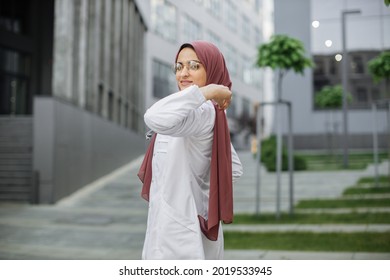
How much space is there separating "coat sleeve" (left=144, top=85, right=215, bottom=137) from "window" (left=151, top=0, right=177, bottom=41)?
8.58ft

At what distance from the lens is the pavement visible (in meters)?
4.90

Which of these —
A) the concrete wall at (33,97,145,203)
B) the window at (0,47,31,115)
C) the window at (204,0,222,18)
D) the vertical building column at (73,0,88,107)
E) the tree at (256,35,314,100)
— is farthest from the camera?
the window at (0,47,31,115)

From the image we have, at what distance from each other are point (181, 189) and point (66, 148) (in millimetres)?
7926

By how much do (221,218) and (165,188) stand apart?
236 millimetres

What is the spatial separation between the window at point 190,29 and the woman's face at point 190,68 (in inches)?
84.8

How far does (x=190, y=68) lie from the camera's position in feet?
7.00

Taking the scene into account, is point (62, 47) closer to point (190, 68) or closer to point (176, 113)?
point (190, 68)

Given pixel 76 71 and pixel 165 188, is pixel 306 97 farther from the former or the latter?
pixel 165 188

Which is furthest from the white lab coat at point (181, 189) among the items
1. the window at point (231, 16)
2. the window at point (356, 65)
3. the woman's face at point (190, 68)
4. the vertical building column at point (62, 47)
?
the vertical building column at point (62, 47)

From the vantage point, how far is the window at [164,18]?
4566 mm

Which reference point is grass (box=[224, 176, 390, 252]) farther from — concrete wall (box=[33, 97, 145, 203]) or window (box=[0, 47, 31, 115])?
window (box=[0, 47, 31, 115])

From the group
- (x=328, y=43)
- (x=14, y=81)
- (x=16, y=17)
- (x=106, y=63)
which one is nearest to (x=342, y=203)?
(x=328, y=43)

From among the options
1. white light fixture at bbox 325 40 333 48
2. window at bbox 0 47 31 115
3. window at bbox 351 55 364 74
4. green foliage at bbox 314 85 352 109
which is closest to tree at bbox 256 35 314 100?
window at bbox 351 55 364 74
